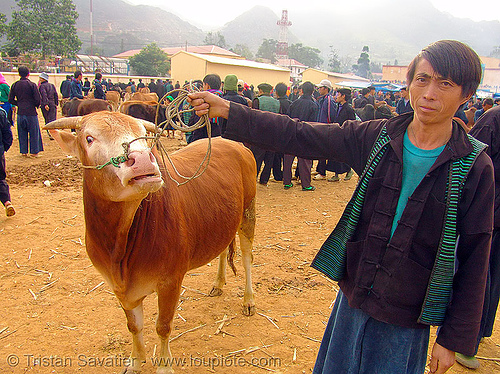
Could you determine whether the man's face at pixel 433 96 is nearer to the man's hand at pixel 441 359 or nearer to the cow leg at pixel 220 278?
the man's hand at pixel 441 359

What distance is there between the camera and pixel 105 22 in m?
186

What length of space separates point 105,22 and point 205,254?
700 feet

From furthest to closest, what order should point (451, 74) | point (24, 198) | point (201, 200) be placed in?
point (24, 198)
point (201, 200)
point (451, 74)

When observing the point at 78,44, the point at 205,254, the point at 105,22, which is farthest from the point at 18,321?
the point at 105,22

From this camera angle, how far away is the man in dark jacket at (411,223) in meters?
1.64

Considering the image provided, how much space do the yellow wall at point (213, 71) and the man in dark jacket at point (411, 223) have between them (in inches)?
1311

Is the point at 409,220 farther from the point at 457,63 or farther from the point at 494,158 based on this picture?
the point at 494,158

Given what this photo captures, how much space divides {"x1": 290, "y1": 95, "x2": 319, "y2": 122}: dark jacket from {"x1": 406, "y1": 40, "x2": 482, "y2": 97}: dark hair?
695 cm

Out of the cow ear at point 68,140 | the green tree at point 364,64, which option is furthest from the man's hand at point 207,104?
the green tree at point 364,64

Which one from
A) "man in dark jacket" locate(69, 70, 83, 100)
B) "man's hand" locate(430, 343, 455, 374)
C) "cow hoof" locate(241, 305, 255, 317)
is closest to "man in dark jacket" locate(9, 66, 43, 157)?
"man in dark jacket" locate(69, 70, 83, 100)

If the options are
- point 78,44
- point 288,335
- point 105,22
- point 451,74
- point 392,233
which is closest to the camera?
point 451,74

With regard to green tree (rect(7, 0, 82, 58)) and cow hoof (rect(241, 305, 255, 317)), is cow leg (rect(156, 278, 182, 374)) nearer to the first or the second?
cow hoof (rect(241, 305, 255, 317))

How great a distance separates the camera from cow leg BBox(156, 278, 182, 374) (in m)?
2.76

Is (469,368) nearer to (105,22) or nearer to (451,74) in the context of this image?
(451,74)
